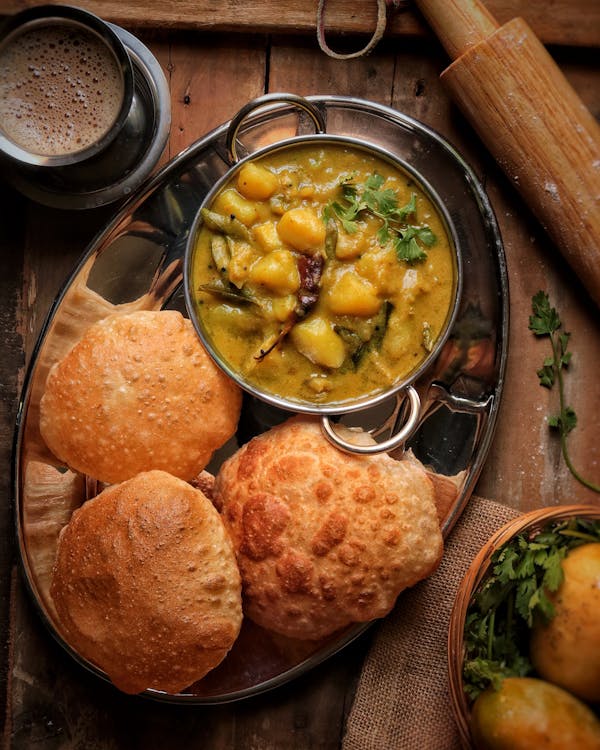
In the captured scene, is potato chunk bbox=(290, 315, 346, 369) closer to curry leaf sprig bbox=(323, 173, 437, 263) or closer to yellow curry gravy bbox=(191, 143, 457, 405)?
yellow curry gravy bbox=(191, 143, 457, 405)

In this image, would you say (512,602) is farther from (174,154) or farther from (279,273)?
(174,154)

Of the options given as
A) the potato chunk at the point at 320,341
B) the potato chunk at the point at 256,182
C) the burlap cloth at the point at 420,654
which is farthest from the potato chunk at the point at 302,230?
the burlap cloth at the point at 420,654

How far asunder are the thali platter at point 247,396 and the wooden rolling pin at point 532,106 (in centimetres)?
23

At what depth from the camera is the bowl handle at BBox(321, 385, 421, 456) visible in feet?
8.41

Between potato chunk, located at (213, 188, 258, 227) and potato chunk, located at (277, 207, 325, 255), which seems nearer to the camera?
potato chunk, located at (277, 207, 325, 255)

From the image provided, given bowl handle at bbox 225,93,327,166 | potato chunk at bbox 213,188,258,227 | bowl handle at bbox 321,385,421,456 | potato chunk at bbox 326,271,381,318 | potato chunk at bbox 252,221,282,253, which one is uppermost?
bowl handle at bbox 225,93,327,166

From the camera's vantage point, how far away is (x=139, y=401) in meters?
2.68

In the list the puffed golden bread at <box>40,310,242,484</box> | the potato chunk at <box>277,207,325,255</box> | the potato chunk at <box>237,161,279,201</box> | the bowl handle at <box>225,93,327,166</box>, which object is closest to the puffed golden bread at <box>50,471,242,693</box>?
the puffed golden bread at <box>40,310,242,484</box>

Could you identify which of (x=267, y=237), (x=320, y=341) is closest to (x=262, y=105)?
(x=267, y=237)

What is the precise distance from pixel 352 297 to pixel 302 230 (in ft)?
0.96

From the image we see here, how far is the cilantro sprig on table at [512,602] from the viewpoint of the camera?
2.53m

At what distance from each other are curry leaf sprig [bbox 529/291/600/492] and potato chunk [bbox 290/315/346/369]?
86 centimetres

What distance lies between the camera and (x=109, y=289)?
2951 millimetres

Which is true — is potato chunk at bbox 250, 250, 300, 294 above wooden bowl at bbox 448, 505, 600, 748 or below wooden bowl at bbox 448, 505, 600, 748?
above
